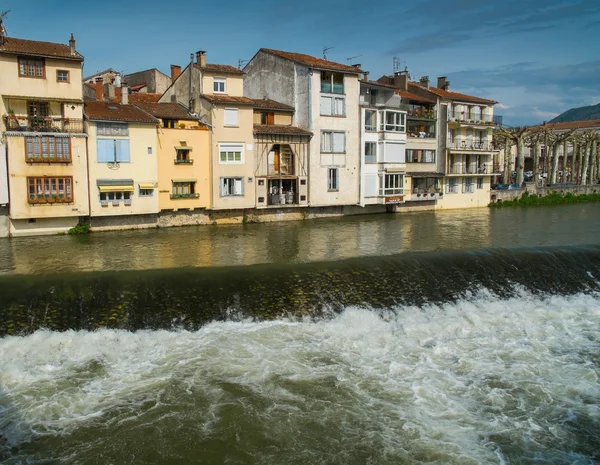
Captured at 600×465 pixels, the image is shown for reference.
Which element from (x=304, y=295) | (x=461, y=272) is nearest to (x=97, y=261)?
(x=304, y=295)

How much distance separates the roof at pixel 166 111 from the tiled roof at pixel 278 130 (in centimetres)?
428

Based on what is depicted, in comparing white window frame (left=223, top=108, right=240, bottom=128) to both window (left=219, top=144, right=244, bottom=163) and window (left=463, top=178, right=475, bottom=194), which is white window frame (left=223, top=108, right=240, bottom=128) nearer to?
window (left=219, top=144, right=244, bottom=163)

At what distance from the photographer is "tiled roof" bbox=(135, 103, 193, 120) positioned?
3412 cm

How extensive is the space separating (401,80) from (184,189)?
2556cm

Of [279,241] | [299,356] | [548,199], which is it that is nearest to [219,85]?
[279,241]

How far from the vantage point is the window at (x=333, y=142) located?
129ft

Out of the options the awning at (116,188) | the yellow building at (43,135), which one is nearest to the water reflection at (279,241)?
the yellow building at (43,135)

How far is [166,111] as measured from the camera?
35.1 metres

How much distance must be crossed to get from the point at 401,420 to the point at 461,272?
10309 mm

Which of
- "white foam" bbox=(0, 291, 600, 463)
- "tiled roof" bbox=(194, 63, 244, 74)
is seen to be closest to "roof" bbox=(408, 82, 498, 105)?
"tiled roof" bbox=(194, 63, 244, 74)

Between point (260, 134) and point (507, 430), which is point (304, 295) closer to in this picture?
point (507, 430)

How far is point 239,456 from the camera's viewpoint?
1013 cm

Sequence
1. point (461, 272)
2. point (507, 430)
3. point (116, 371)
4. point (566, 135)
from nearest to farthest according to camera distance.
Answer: point (507, 430) → point (116, 371) → point (461, 272) → point (566, 135)

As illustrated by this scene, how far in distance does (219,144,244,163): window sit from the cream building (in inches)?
216
